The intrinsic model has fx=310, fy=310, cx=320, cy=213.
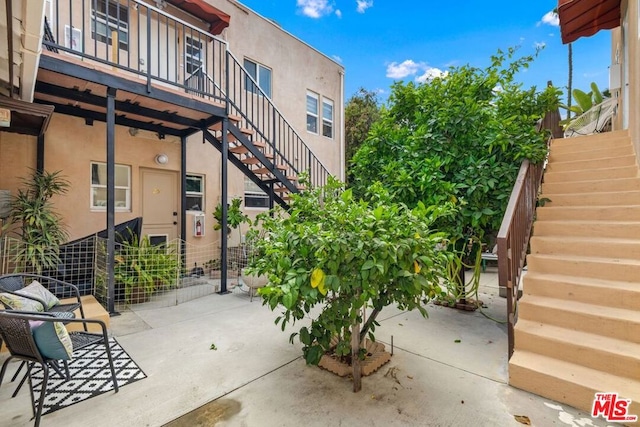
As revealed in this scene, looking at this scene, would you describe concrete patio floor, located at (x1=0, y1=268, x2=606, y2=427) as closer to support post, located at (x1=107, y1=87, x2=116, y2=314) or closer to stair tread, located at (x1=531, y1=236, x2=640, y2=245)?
support post, located at (x1=107, y1=87, x2=116, y2=314)

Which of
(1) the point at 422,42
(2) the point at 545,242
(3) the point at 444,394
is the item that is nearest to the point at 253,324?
(3) the point at 444,394

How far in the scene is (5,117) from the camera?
11.4 ft

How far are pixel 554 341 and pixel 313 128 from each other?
28.8 ft

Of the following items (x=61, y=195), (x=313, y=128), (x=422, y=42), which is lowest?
(x=61, y=195)

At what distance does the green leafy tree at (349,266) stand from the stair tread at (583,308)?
135cm

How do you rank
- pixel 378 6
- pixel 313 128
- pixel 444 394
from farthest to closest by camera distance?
pixel 378 6 < pixel 313 128 < pixel 444 394

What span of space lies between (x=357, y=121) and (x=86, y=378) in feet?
40.0

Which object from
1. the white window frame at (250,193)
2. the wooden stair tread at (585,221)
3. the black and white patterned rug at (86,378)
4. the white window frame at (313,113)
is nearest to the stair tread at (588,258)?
the wooden stair tread at (585,221)

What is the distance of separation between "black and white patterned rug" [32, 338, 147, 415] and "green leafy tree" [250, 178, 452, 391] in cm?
151

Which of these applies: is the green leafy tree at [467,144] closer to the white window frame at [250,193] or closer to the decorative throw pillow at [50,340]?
the decorative throw pillow at [50,340]

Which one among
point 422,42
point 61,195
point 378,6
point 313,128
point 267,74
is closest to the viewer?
point 61,195

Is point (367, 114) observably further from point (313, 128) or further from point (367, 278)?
point (367, 278)

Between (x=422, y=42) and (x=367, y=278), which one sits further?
(x=422, y=42)
